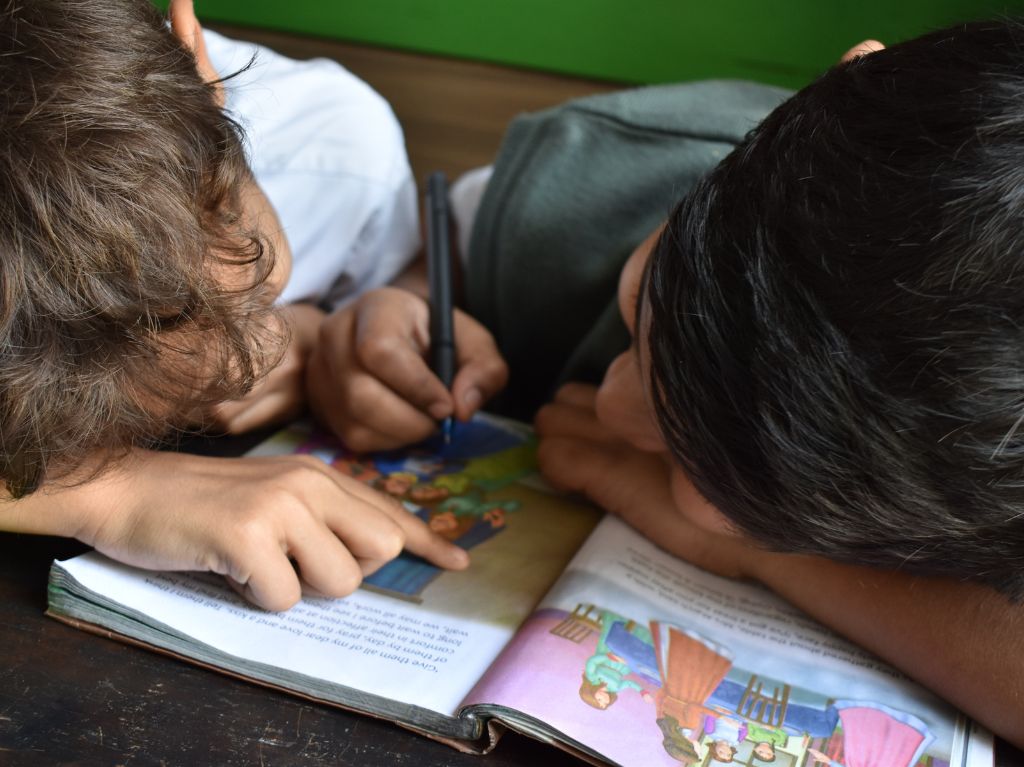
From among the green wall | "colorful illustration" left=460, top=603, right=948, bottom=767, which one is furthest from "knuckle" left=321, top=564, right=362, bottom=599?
the green wall

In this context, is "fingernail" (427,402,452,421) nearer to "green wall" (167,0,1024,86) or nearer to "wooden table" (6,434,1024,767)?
"wooden table" (6,434,1024,767)

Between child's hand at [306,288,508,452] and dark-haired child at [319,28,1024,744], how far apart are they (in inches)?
6.5

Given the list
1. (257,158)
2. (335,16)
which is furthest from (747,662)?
(335,16)

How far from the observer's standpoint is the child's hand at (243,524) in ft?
1.84

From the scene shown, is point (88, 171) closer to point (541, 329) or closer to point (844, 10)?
point (541, 329)

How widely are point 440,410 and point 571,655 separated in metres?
0.27

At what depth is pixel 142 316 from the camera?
19.6 inches

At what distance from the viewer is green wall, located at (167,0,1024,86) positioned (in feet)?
3.17

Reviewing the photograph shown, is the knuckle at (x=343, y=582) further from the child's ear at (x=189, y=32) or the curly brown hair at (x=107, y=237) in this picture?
the child's ear at (x=189, y=32)

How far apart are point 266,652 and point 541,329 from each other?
0.49 m

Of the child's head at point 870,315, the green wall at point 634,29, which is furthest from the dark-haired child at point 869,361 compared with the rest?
the green wall at point 634,29

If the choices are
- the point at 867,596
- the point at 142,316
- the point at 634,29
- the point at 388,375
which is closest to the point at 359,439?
the point at 388,375

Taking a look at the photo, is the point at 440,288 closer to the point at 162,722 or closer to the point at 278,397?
the point at 278,397

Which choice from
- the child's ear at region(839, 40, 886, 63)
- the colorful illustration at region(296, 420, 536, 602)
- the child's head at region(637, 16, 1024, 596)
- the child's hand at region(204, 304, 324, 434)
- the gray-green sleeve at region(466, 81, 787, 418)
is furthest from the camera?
the gray-green sleeve at region(466, 81, 787, 418)
